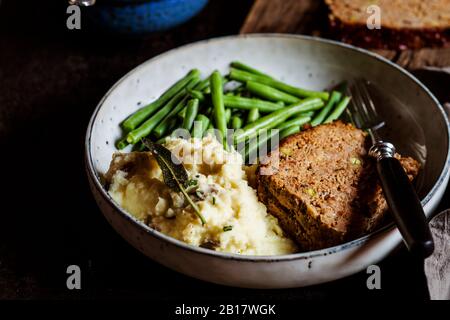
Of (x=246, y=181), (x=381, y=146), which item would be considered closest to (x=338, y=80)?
(x=381, y=146)

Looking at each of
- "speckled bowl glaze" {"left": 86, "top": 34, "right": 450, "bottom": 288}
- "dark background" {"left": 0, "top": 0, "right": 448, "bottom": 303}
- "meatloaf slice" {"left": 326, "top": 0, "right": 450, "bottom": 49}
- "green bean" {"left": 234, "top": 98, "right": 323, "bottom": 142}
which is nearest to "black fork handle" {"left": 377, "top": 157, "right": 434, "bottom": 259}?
"speckled bowl glaze" {"left": 86, "top": 34, "right": 450, "bottom": 288}

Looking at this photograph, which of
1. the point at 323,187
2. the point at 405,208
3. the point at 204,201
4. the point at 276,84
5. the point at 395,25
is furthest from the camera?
the point at 395,25

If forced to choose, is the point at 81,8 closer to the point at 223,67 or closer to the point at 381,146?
the point at 223,67

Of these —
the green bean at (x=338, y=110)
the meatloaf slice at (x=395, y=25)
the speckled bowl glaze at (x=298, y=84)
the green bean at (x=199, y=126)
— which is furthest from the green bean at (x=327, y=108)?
the meatloaf slice at (x=395, y=25)

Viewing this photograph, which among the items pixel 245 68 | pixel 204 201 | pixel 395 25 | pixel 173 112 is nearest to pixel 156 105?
pixel 173 112

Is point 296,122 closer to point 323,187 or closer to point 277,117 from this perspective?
point 277,117
